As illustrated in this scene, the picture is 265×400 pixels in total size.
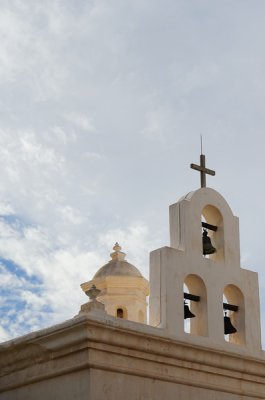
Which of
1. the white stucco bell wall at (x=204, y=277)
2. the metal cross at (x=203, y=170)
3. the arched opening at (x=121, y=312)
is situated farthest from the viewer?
the arched opening at (x=121, y=312)

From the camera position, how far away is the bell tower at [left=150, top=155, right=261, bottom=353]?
1176 cm

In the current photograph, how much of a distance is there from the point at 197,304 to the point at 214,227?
1.34 meters

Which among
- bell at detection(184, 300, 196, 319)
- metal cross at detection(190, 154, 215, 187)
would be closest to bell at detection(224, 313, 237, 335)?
bell at detection(184, 300, 196, 319)

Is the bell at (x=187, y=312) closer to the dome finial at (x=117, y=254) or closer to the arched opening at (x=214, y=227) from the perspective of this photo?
→ the arched opening at (x=214, y=227)

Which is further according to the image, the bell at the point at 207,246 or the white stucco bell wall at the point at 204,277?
the bell at the point at 207,246

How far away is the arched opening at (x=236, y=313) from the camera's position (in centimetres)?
1257

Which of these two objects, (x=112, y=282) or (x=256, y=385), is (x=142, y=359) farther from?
(x=112, y=282)

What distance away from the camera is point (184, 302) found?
12.1 m

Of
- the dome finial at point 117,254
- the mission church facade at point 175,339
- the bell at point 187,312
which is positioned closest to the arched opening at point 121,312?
the dome finial at point 117,254

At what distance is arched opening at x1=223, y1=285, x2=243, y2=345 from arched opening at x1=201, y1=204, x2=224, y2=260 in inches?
20.9

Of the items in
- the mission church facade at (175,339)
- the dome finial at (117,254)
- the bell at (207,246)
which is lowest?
the mission church facade at (175,339)

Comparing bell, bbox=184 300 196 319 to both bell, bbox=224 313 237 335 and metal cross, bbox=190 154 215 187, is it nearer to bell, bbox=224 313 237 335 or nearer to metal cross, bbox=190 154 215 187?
bell, bbox=224 313 237 335

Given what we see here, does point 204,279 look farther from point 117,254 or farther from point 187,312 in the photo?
point 117,254

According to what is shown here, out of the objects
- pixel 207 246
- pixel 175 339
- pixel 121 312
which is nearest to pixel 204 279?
pixel 207 246
